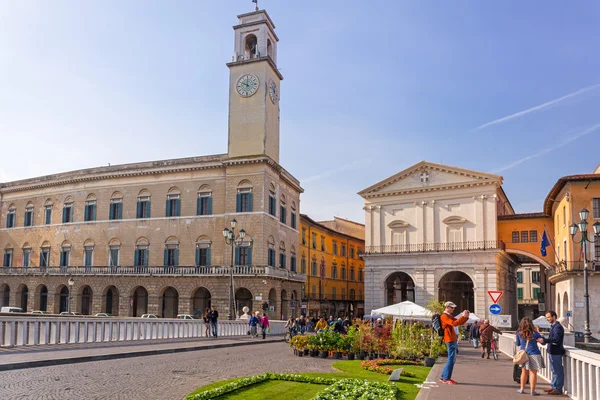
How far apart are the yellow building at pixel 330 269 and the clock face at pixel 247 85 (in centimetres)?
1524

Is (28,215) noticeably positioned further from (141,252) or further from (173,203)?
(173,203)

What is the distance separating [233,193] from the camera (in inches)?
1838

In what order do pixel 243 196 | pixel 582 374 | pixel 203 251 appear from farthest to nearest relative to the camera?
pixel 203 251, pixel 243 196, pixel 582 374

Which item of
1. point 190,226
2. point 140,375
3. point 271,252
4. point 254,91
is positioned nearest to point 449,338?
point 140,375

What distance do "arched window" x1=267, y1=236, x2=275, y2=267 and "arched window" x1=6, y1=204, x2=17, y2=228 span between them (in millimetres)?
29412

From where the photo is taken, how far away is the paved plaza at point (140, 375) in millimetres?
10891

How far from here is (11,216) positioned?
59469 millimetres

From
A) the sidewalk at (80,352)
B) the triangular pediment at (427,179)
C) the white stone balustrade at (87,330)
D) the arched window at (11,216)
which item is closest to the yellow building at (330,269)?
the triangular pediment at (427,179)

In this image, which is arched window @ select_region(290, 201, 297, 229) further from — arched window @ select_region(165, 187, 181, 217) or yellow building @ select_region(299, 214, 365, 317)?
arched window @ select_region(165, 187, 181, 217)

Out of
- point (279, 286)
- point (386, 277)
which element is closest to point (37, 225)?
point (279, 286)

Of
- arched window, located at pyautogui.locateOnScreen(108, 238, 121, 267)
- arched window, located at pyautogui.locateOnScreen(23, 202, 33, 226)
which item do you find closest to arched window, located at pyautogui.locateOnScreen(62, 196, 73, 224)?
arched window, located at pyautogui.locateOnScreen(23, 202, 33, 226)

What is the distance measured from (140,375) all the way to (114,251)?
39280mm

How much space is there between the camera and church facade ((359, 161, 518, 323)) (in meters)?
46.5

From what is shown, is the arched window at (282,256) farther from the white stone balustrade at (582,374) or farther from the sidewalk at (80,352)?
the white stone balustrade at (582,374)
